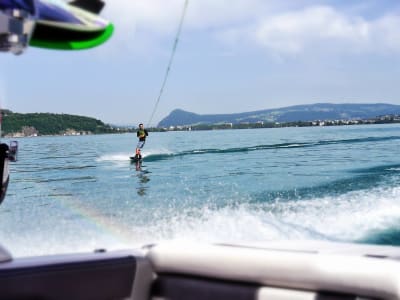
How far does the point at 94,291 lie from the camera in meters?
1.95

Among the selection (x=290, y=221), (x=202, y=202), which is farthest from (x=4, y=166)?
(x=202, y=202)

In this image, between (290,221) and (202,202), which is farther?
(202,202)

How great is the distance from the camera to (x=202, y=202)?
1388 cm

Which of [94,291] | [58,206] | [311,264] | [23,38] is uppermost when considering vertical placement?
[23,38]

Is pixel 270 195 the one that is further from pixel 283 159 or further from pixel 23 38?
pixel 23 38

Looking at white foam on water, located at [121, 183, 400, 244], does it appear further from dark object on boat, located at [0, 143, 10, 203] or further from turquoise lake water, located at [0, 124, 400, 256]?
dark object on boat, located at [0, 143, 10, 203]

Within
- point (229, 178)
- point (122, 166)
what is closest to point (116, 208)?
point (229, 178)

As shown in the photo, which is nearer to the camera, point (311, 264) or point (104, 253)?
point (311, 264)

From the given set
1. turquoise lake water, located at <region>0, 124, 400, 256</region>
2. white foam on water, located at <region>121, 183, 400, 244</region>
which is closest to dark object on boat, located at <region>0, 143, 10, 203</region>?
turquoise lake water, located at <region>0, 124, 400, 256</region>

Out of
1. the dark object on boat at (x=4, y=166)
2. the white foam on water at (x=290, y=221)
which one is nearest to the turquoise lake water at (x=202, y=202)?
the white foam on water at (x=290, y=221)

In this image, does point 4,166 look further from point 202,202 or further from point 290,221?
point 202,202

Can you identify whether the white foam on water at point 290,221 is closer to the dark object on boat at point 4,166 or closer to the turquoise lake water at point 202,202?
the turquoise lake water at point 202,202

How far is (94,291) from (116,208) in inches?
483

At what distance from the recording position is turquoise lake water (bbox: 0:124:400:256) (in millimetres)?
9531
